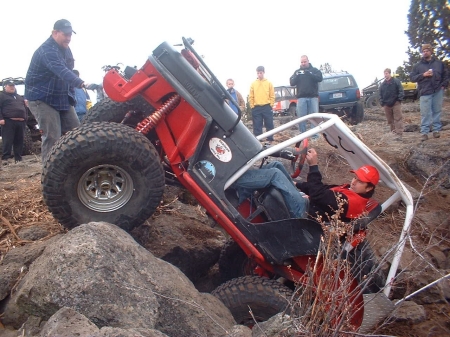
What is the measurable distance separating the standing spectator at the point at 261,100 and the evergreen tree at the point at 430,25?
1263 cm

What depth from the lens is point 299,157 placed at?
4.46 metres

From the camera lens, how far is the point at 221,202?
3889 mm

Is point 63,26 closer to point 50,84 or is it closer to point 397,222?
point 50,84

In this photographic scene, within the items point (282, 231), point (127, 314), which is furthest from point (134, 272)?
point (282, 231)

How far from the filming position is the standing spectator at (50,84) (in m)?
4.89

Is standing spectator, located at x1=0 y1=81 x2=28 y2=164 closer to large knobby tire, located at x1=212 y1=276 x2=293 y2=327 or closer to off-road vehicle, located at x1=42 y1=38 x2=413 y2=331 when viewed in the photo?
off-road vehicle, located at x1=42 y1=38 x2=413 y2=331

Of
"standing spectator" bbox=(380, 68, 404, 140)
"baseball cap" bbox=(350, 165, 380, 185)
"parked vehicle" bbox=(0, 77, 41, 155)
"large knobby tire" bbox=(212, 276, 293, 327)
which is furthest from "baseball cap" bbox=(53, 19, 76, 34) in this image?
"standing spectator" bbox=(380, 68, 404, 140)

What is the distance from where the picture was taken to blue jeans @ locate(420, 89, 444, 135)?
31.8 feet

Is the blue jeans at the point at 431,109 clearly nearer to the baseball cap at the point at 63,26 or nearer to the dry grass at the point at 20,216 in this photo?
the baseball cap at the point at 63,26

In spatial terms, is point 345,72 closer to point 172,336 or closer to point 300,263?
point 300,263

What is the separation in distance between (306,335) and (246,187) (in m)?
1.79

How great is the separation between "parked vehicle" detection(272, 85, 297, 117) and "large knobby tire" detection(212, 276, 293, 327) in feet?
54.2

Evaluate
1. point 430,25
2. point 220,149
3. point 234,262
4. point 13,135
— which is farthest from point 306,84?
point 430,25

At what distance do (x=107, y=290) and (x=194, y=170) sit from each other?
153 centimetres
